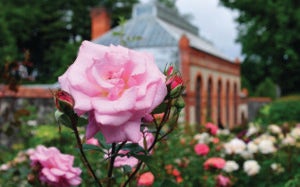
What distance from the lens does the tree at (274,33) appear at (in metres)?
26.5

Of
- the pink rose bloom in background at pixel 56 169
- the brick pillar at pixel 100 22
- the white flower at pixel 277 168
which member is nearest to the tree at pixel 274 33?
the brick pillar at pixel 100 22

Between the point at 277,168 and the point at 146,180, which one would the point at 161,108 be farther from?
the point at 277,168

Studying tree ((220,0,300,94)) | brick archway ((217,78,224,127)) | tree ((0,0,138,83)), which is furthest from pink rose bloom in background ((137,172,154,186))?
tree ((0,0,138,83))

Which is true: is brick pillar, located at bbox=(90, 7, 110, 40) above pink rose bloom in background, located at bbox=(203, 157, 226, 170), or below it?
above

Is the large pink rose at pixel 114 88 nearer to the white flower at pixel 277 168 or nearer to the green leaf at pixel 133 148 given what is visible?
the green leaf at pixel 133 148

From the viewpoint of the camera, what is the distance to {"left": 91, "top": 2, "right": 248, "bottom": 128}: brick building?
57.3 ft

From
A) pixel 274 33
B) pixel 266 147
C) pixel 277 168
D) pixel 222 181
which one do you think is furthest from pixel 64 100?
pixel 274 33

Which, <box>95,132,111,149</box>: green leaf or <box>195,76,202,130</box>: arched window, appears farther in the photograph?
<box>195,76,202,130</box>: arched window

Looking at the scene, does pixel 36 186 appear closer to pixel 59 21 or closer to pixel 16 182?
pixel 16 182

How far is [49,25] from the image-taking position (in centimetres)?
3866

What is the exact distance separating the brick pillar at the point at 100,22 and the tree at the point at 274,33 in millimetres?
8198

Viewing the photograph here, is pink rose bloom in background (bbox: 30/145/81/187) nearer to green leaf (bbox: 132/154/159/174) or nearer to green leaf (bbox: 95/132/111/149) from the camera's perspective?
green leaf (bbox: 95/132/111/149)

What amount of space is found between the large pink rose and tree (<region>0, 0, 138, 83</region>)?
35167mm

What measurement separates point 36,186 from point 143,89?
0.89 meters
